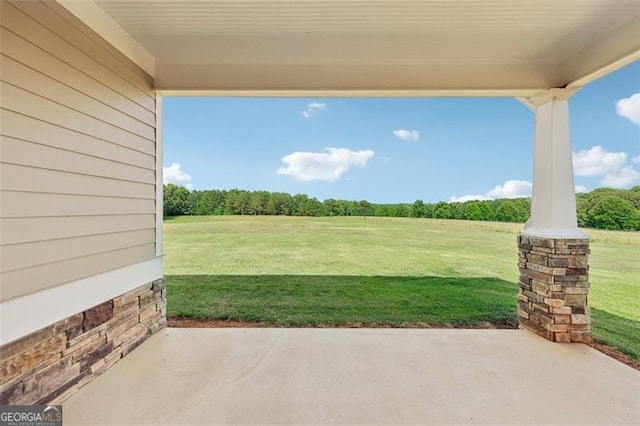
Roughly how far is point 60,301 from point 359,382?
7.21 feet

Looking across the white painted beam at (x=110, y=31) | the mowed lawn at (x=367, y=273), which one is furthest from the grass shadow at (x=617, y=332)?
the white painted beam at (x=110, y=31)

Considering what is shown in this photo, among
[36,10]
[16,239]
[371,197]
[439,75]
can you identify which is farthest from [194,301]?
[371,197]

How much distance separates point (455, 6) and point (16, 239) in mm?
3258

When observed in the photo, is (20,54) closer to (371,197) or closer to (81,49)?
(81,49)

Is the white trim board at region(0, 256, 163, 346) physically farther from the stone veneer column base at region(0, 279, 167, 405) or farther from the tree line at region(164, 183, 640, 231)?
the tree line at region(164, 183, 640, 231)

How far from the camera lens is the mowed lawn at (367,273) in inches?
153

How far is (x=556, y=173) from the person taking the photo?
3008 mm

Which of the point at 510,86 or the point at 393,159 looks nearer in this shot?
the point at 510,86

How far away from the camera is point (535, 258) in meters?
3.14

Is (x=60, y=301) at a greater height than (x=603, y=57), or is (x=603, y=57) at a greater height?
(x=603, y=57)

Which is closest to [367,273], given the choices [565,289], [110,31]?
[565,289]

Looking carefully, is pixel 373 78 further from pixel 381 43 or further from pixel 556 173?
pixel 556 173

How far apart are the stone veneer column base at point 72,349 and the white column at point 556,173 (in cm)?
416

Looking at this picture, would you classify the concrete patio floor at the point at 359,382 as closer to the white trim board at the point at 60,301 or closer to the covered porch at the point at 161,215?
the covered porch at the point at 161,215
